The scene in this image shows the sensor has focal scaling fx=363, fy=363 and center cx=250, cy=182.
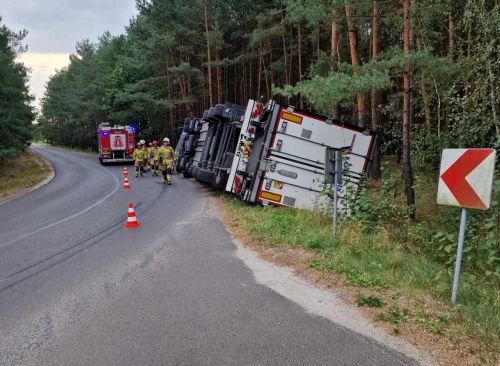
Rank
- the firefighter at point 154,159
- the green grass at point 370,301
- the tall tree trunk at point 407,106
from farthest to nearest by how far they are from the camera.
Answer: the firefighter at point 154,159
the tall tree trunk at point 407,106
the green grass at point 370,301

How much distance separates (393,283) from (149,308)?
9.62ft

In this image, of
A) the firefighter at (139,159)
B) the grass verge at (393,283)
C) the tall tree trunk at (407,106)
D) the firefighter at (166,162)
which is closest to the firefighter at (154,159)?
the firefighter at (139,159)

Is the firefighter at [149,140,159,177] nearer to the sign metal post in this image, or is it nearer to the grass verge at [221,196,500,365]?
the grass verge at [221,196,500,365]

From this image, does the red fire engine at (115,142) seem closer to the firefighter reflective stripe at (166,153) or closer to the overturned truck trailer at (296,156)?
the firefighter reflective stripe at (166,153)

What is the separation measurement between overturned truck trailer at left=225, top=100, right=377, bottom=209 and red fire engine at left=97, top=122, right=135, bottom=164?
809 inches

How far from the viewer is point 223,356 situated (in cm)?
317

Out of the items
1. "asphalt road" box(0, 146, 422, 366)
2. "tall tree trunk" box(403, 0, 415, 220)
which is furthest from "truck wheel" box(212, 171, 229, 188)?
"tall tree trunk" box(403, 0, 415, 220)

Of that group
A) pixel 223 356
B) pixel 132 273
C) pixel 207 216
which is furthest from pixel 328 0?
pixel 223 356

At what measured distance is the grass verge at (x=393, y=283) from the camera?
3.23 m

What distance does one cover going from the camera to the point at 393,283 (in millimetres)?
4473

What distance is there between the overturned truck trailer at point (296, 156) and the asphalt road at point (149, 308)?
7.27ft

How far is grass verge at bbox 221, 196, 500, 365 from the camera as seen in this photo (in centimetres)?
323

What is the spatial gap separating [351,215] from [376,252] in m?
2.21

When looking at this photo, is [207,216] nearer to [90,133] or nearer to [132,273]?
[132,273]
